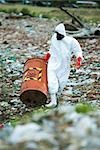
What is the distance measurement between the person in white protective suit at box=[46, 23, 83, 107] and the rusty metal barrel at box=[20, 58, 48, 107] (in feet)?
0.34

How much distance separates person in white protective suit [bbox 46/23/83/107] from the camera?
1010cm

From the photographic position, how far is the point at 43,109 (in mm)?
9047

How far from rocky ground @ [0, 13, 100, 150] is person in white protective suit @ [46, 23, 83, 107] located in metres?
0.35

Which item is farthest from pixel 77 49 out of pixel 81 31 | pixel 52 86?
pixel 81 31

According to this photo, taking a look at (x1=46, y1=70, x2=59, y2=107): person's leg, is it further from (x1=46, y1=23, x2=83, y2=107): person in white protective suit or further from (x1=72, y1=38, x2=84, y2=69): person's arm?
(x1=72, y1=38, x2=84, y2=69): person's arm

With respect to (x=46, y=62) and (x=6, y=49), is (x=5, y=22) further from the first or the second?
(x=46, y=62)

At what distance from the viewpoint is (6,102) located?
11.4 m

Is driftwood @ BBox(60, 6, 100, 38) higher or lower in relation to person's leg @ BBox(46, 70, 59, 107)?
lower

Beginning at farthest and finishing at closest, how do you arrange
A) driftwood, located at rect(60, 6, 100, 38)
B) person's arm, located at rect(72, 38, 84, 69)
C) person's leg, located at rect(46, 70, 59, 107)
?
driftwood, located at rect(60, 6, 100, 38), person's leg, located at rect(46, 70, 59, 107), person's arm, located at rect(72, 38, 84, 69)

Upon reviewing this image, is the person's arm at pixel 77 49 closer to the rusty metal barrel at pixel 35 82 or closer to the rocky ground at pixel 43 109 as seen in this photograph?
the rusty metal barrel at pixel 35 82

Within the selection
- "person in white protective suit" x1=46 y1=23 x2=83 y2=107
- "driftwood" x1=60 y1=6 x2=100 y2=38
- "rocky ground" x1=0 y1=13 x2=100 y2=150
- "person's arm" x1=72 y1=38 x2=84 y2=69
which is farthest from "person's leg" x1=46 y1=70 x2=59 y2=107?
"driftwood" x1=60 y1=6 x2=100 y2=38

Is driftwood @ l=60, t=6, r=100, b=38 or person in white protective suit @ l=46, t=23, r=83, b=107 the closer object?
person in white protective suit @ l=46, t=23, r=83, b=107

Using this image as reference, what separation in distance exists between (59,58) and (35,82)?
0.64 meters

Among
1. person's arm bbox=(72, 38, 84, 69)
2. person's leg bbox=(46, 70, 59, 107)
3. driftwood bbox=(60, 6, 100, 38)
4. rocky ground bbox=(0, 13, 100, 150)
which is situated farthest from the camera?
driftwood bbox=(60, 6, 100, 38)
